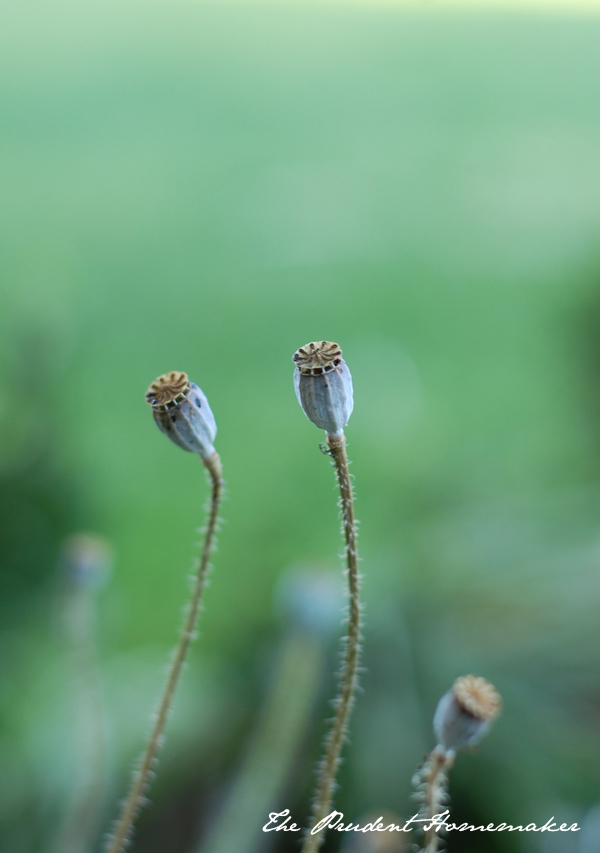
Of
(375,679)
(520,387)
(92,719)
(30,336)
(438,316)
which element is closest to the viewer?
(92,719)

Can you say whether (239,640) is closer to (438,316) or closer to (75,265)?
(438,316)

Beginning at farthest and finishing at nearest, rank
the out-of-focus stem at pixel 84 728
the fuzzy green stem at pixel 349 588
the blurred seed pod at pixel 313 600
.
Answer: the blurred seed pod at pixel 313 600 < the out-of-focus stem at pixel 84 728 < the fuzzy green stem at pixel 349 588

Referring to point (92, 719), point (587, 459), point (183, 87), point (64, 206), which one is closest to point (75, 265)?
point (64, 206)

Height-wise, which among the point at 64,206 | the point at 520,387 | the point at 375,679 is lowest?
the point at 375,679

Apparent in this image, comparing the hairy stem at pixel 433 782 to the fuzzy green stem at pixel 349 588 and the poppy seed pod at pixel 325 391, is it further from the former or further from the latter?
the poppy seed pod at pixel 325 391

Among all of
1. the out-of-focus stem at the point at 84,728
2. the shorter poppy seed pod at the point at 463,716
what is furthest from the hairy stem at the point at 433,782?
the out-of-focus stem at the point at 84,728

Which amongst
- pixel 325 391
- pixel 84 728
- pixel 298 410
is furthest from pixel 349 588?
pixel 298 410
